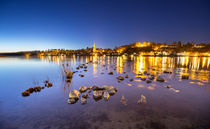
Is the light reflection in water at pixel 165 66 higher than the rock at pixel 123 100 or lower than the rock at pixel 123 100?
higher

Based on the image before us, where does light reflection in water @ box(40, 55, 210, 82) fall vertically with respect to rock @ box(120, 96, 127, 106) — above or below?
above

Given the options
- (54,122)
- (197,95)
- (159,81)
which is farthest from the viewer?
(159,81)

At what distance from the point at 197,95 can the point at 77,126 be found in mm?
11842

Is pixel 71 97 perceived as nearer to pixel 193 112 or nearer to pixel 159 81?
pixel 193 112

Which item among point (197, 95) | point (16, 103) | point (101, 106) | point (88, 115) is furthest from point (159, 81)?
point (16, 103)

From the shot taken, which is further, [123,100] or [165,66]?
[165,66]

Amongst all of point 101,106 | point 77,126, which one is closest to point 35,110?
point 77,126

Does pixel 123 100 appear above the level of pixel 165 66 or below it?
below

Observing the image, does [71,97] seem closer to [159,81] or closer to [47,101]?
[47,101]

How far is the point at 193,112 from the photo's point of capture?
7.45 metres

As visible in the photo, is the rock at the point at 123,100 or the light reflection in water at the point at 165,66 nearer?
the rock at the point at 123,100

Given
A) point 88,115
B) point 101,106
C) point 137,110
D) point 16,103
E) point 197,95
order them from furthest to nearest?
point 197,95
point 16,103
point 101,106
point 137,110
point 88,115

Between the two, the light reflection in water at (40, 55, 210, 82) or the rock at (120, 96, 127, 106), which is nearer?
the rock at (120, 96, 127, 106)

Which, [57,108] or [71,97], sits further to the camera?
[71,97]
